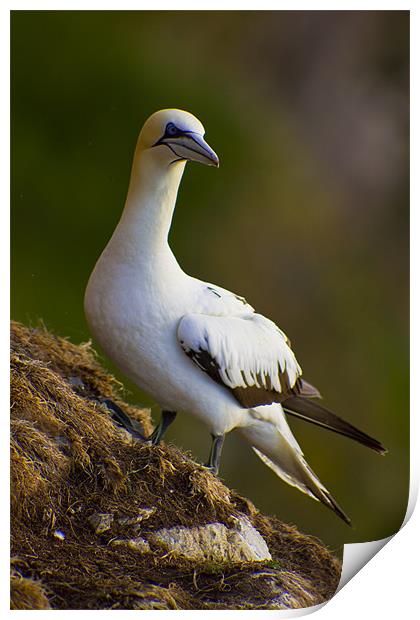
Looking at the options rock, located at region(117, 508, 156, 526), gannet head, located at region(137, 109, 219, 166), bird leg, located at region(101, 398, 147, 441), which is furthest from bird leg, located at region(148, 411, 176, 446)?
gannet head, located at region(137, 109, 219, 166)

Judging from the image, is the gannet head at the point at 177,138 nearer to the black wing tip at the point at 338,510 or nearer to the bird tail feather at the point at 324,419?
the bird tail feather at the point at 324,419

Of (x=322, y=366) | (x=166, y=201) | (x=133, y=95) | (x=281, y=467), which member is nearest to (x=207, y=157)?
(x=166, y=201)

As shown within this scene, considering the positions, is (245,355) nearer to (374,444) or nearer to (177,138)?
(374,444)

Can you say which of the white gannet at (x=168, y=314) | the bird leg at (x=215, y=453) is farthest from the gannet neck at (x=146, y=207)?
the bird leg at (x=215, y=453)

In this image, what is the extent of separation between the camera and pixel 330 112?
164 inches

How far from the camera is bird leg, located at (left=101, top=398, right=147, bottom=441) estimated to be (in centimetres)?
439

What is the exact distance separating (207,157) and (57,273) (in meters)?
0.86

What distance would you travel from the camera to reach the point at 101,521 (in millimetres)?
3742

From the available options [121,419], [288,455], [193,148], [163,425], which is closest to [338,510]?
[288,455]

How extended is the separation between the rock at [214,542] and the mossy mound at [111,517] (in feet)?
0.08

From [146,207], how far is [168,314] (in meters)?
0.41

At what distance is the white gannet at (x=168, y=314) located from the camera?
388 centimetres
